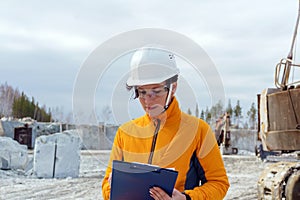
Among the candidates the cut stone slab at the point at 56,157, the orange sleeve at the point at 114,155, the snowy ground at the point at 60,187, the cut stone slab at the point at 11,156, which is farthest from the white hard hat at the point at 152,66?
the cut stone slab at the point at 11,156

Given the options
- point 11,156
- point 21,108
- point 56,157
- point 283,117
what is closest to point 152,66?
point 283,117

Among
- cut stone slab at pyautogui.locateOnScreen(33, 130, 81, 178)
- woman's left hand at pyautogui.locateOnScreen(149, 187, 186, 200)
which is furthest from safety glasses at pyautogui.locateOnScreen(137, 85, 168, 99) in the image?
cut stone slab at pyautogui.locateOnScreen(33, 130, 81, 178)

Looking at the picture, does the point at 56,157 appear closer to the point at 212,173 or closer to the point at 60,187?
the point at 60,187

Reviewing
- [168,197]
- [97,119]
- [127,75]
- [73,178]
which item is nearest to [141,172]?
[168,197]

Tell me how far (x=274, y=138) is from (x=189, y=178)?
343 centimetres

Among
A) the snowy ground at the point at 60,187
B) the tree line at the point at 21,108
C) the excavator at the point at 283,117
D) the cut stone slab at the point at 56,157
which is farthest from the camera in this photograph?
the tree line at the point at 21,108

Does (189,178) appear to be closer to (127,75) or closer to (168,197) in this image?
(168,197)

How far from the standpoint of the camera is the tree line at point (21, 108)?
5881 centimetres

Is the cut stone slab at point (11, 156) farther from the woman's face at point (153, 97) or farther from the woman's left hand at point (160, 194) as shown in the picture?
the woman's left hand at point (160, 194)

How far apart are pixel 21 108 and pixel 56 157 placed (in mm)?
49407

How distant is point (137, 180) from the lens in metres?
1.89

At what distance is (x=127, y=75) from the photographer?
207 cm

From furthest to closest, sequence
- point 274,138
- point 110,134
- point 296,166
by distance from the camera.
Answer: point 296,166, point 274,138, point 110,134

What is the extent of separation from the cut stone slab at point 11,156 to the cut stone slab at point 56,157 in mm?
1539
